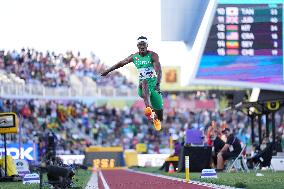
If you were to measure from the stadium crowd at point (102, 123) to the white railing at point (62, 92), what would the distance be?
1.82ft

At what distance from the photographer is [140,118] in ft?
149

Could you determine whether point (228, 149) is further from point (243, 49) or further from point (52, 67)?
point (52, 67)

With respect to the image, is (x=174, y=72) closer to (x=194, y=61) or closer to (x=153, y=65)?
(x=194, y=61)

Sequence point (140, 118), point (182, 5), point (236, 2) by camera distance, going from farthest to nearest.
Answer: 1. point (140, 118)
2. point (182, 5)
3. point (236, 2)

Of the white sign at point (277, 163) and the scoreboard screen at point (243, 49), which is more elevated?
the scoreboard screen at point (243, 49)

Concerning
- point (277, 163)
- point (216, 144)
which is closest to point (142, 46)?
point (216, 144)

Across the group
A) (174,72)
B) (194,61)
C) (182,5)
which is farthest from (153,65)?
(174,72)

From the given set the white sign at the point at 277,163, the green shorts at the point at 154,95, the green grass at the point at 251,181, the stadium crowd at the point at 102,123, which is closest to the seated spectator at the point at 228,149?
the white sign at the point at 277,163

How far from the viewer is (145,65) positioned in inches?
590

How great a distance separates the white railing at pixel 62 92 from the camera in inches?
1544

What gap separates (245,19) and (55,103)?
53.4 ft

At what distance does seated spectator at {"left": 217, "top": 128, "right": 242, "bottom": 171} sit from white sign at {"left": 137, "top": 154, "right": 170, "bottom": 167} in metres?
13.9

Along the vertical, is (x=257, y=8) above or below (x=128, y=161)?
above

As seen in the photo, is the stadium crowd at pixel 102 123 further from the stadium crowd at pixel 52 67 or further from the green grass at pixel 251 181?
the green grass at pixel 251 181
